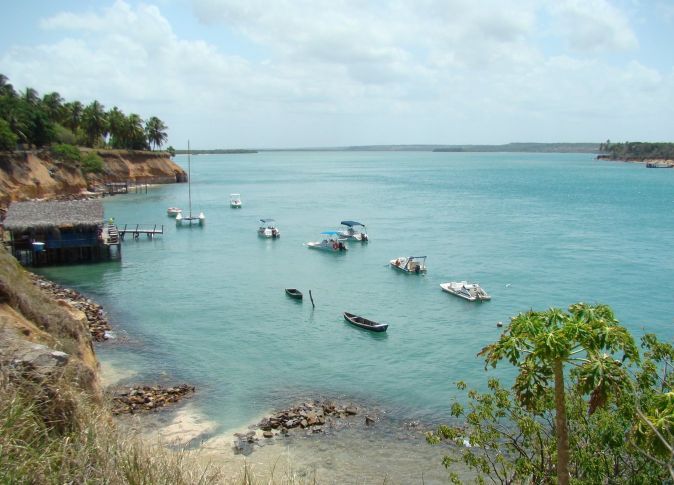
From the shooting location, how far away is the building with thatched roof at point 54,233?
4966 centimetres

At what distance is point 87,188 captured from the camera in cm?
10144

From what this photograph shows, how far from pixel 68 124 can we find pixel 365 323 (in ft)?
368

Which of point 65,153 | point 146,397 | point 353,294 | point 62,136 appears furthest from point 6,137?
point 146,397

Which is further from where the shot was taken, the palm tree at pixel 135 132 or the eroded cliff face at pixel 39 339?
the palm tree at pixel 135 132

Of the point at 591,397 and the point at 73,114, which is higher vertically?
the point at 73,114

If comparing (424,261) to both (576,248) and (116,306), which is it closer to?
(576,248)

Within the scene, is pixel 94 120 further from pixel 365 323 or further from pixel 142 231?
pixel 365 323

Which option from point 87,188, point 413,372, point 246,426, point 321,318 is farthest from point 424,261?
point 87,188

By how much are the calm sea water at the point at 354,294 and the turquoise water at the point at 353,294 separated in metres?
0.13

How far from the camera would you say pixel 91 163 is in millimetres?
105938

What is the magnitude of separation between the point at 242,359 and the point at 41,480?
2282cm

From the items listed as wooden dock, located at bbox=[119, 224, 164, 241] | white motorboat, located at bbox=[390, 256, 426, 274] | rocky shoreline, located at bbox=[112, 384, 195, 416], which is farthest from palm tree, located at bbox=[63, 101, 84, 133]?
rocky shoreline, located at bbox=[112, 384, 195, 416]

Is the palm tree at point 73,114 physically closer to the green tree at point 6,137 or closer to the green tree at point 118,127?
the green tree at point 118,127

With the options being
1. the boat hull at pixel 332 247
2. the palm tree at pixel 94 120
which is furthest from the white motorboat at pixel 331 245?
the palm tree at pixel 94 120
